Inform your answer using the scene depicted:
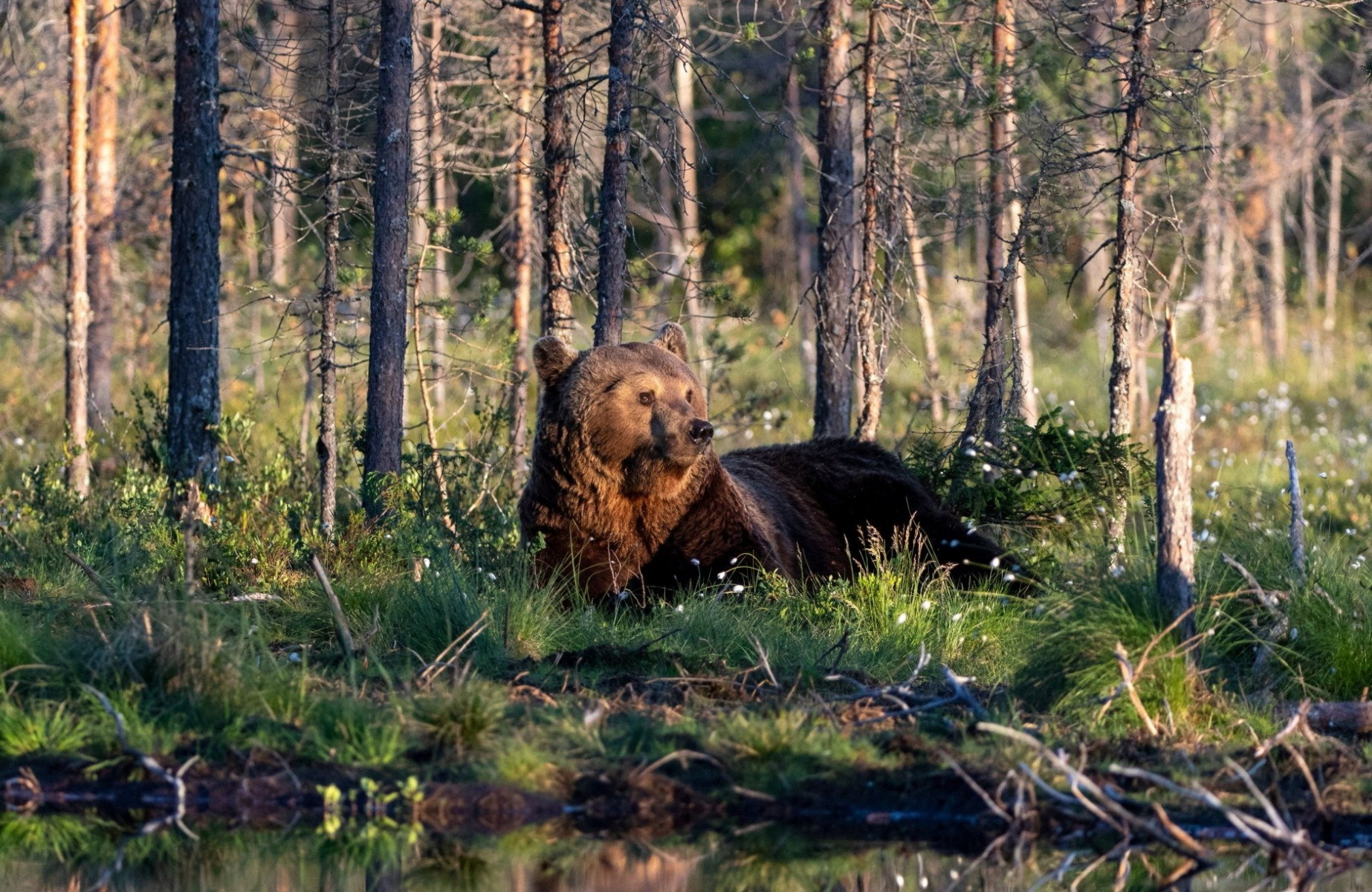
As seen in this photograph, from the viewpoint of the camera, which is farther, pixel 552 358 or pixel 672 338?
pixel 672 338

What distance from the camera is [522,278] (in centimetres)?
1410

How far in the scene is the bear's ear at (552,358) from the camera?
10086mm

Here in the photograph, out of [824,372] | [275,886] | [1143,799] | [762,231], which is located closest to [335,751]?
[275,886]

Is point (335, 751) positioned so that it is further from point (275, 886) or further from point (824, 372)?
point (824, 372)

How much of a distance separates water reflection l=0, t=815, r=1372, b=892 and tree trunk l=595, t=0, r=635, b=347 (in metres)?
5.44

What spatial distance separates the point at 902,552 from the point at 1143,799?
13.3ft

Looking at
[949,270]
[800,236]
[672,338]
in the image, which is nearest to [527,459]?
[672,338]

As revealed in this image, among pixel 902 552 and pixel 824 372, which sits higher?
pixel 824 372

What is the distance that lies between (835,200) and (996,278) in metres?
1.58

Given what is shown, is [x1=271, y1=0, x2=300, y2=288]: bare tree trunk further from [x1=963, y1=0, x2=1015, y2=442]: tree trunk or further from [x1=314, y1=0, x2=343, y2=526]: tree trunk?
[x1=963, y1=0, x2=1015, y2=442]: tree trunk

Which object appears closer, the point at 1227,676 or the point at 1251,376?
the point at 1227,676

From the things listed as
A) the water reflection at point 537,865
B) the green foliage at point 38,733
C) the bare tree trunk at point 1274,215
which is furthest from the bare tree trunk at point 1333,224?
the green foliage at point 38,733

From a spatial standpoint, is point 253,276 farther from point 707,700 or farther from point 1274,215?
point 1274,215

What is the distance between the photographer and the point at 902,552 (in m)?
10.4
